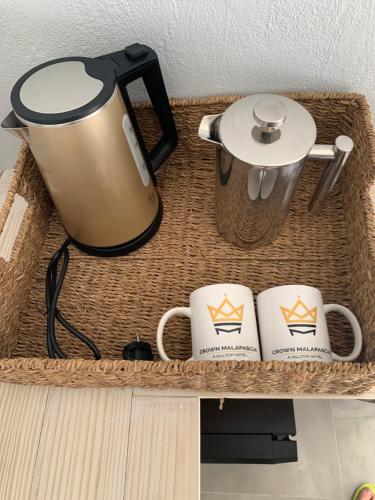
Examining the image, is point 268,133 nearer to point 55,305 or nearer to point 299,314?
point 299,314

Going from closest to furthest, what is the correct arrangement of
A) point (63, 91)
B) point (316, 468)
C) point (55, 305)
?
1. point (63, 91)
2. point (55, 305)
3. point (316, 468)

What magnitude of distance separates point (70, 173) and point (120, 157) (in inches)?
2.7

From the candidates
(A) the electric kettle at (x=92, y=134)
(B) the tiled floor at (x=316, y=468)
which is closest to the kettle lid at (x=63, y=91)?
(A) the electric kettle at (x=92, y=134)

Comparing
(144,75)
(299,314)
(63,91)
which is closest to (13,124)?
(63,91)

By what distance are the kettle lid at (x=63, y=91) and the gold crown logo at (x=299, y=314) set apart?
343mm

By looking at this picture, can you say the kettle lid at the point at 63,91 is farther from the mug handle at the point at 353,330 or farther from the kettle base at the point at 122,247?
the mug handle at the point at 353,330

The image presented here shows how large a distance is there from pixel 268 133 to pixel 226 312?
0.23 meters

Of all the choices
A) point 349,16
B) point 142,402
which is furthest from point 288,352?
point 349,16

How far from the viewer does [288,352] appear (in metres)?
0.47

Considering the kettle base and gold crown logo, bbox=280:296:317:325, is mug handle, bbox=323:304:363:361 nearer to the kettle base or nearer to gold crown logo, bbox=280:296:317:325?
gold crown logo, bbox=280:296:317:325

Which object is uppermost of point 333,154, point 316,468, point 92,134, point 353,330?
point 92,134

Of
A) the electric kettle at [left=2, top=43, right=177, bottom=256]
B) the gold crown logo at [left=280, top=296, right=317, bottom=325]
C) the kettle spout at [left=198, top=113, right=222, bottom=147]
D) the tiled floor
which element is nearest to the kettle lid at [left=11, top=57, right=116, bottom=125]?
the electric kettle at [left=2, top=43, right=177, bottom=256]

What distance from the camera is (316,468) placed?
33.7 inches

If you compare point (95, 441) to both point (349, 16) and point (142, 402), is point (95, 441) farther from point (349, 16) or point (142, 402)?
point (349, 16)
